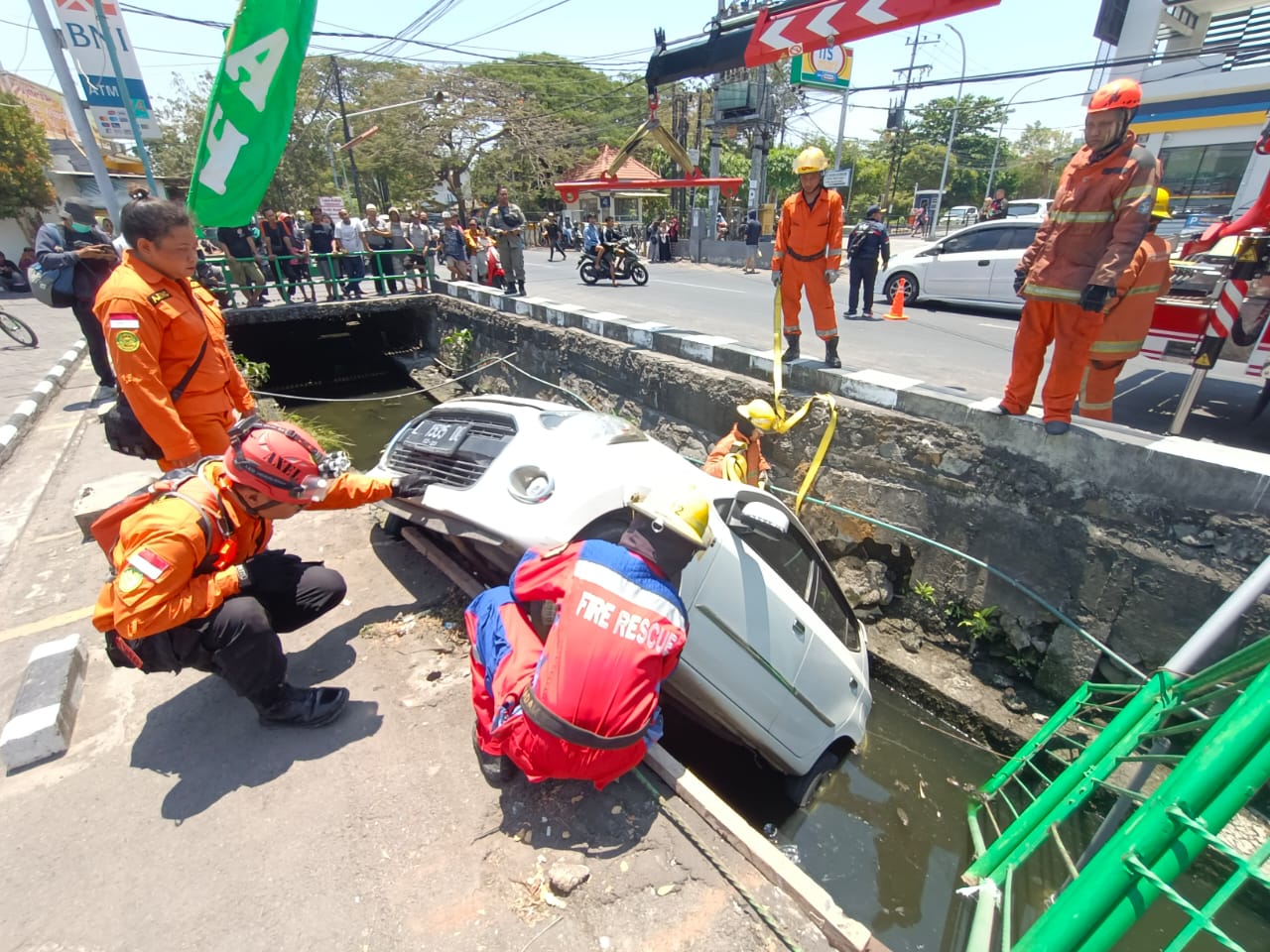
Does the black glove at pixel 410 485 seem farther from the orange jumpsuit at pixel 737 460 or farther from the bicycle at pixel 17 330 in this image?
the bicycle at pixel 17 330

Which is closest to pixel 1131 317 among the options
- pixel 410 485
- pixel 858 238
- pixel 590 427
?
pixel 590 427

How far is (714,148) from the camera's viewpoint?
18.9 m

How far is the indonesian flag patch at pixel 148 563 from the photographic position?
6.03 ft

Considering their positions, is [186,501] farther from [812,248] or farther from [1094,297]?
[812,248]

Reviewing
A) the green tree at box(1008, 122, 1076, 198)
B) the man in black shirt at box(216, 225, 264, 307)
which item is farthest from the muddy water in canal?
the green tree at box(1008, 122, 1076, 198)

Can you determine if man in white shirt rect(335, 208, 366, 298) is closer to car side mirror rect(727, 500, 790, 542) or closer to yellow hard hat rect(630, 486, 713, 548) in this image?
car side mirror rect(727, 500, 790, 542)

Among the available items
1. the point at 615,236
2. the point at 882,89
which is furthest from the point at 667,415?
the point at 615,236

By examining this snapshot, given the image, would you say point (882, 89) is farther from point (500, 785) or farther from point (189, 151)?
point (189, 151)

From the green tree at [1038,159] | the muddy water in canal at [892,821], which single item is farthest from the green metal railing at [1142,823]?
the green tree at [1038,159]

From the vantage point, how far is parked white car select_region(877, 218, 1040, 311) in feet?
29.3

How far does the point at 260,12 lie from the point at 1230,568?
647 cm

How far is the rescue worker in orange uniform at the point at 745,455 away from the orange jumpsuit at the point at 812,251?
2.78 ft

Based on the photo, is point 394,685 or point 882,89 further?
point 882,89

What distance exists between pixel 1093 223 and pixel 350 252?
10134 millimetres
